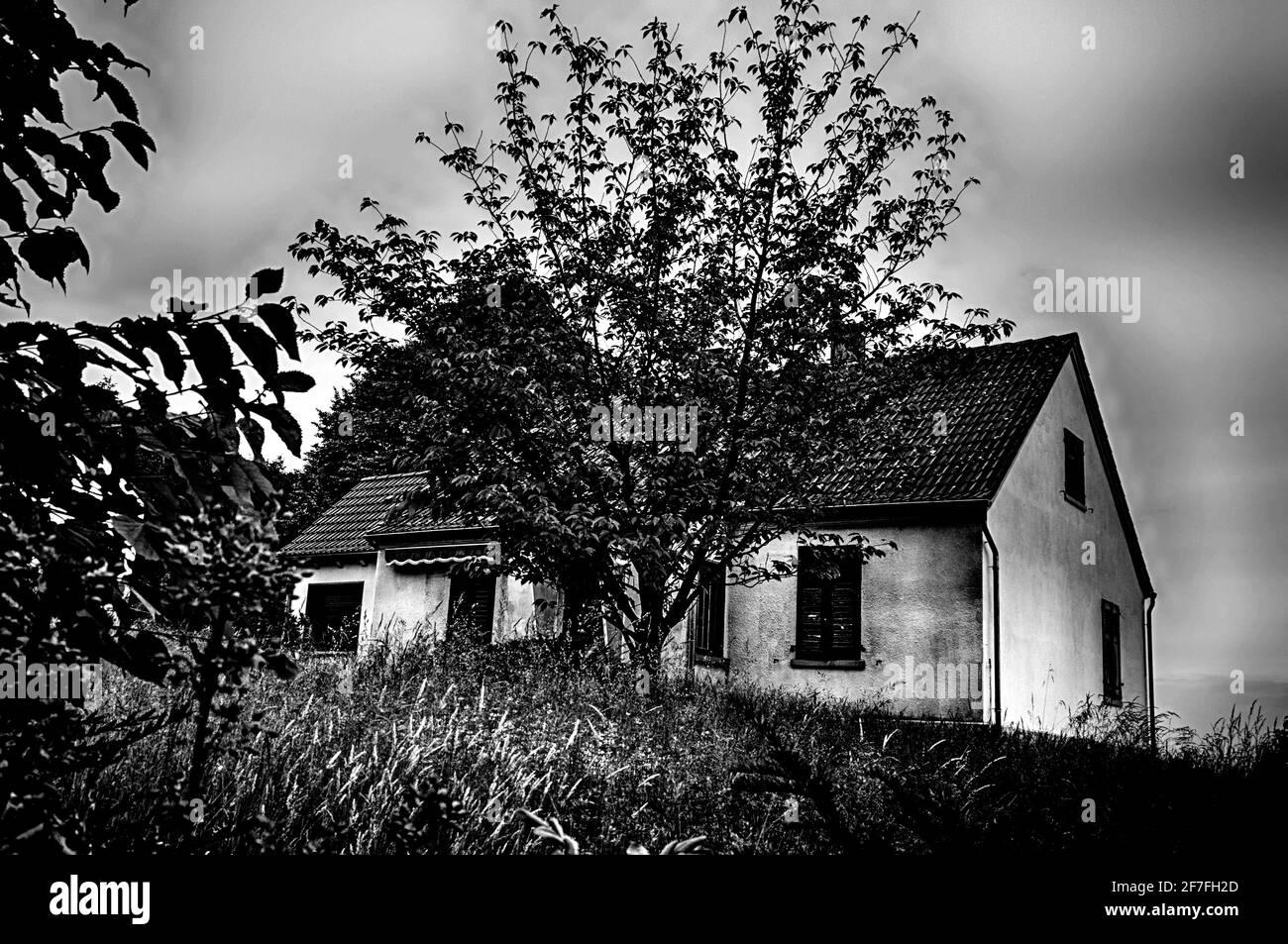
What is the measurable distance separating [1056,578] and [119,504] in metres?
17.5

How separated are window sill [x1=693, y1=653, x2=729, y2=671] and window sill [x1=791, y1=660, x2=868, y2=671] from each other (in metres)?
1.23

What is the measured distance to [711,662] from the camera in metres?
16.6

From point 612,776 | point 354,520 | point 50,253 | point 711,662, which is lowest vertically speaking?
point 612,776

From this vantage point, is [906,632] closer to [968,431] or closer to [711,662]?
[711,662]

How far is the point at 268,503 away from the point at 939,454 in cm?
1562

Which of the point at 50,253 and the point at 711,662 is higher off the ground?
the point at 50,253

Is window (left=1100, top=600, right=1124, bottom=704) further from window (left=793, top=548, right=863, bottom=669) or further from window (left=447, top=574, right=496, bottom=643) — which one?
window (left=447, top=574, right=496, bottom=643)

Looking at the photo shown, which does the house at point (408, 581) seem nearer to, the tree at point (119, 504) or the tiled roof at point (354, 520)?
the tiled roof at point (354, 520)

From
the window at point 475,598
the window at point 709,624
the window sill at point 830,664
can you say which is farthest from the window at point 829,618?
the window at point 475,598

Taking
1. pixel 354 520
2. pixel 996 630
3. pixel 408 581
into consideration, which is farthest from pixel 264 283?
pixel 354 520

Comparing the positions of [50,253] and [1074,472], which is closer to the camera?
[50,253]

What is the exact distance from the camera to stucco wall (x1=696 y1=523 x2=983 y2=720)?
48.8ft
